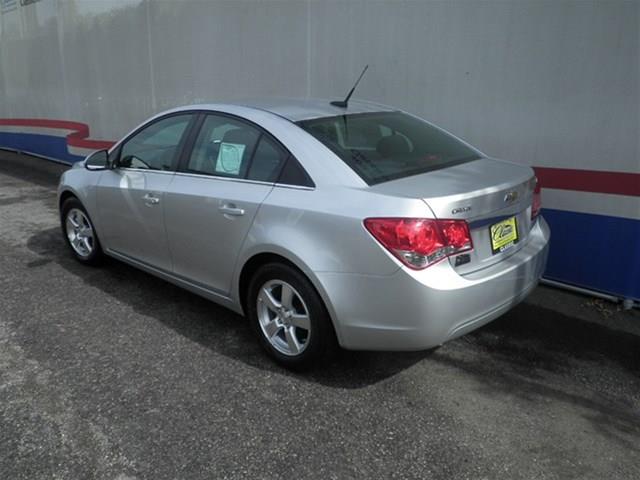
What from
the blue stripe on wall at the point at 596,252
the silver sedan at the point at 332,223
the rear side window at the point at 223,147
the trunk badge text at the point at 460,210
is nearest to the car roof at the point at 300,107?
the silver sedan at the point at 332,223

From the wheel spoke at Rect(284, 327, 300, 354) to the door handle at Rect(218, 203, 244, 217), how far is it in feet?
2.39

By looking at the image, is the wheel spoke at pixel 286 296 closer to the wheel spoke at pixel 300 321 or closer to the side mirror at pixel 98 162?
the wheel spoke at pixel 300 321

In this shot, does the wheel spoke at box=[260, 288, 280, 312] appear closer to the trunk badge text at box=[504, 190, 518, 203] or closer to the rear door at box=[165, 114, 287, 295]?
the rear door at box=[165, 114, 287, 295]

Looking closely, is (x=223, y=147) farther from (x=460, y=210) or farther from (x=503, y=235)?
(x=503, y=235)

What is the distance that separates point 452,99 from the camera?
480 centimetres

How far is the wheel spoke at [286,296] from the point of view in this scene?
3129 mm

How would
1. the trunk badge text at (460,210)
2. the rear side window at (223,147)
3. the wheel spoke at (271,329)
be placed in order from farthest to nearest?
1. the rear side window at (223,147)
2. the wheel spoke at (271,329)
3. the trunk badge text at (460,210)

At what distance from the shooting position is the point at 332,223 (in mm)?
2814

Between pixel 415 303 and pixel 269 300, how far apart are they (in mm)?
965

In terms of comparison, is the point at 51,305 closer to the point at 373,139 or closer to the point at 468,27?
the point at 373,139

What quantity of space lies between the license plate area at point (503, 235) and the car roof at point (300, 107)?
4.13 feet

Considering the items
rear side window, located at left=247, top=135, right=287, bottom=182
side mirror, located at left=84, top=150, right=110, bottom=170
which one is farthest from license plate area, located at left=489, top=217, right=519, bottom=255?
side mirror, located at left=84, top=150, right=110, bottom=170

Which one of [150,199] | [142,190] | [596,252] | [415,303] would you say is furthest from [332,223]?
[596,252]

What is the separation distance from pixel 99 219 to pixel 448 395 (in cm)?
309
